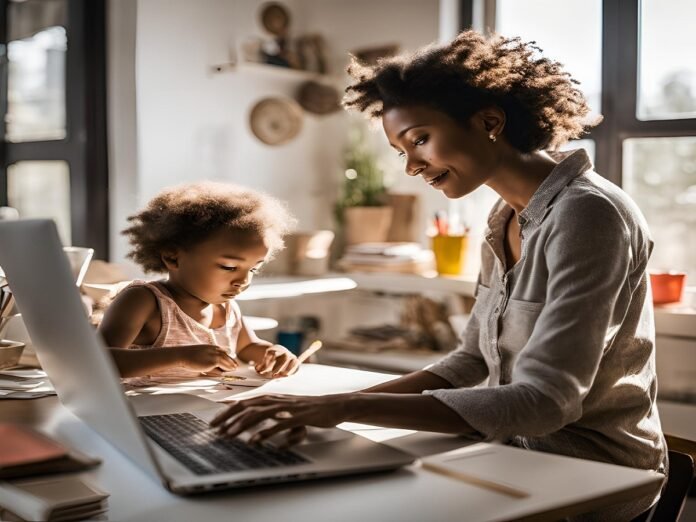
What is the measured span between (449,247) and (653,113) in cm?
85

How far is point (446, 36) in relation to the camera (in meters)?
3.45

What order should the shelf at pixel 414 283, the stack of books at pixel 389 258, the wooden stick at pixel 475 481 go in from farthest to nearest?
the stack of books at pixel 389 258 → the shelf at pixel 414 283 → the wooden stick at pixel 475 481

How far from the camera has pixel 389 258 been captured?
3.40 meters

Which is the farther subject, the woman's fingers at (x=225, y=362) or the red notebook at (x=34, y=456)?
the woman's fingers at (x=225, y=362)

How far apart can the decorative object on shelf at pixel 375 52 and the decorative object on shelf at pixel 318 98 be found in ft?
0.73

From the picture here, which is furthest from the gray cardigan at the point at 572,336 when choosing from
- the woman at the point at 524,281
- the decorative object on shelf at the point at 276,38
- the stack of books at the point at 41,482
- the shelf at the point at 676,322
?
the decorative object on shelf at the point at 276,38

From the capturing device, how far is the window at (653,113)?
296cm

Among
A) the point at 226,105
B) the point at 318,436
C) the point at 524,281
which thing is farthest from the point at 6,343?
the point at 226,105

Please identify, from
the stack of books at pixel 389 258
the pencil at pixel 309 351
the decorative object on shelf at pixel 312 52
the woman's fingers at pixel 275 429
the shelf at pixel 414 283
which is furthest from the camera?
the decorative object on shelf at pixel 312 52

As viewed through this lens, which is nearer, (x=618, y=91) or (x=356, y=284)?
(x=618, y=91)

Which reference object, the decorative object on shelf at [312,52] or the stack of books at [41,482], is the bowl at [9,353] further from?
the decorative object on shelf at [312,52]

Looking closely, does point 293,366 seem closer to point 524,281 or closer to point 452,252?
point 524,281

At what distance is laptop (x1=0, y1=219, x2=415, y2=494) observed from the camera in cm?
95

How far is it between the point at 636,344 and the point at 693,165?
5.72 feet
